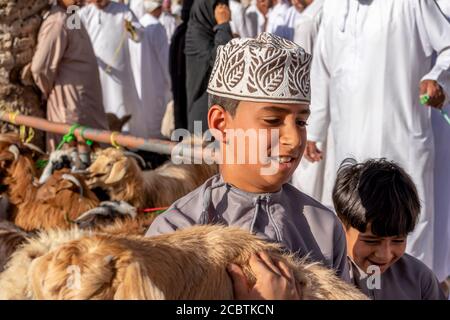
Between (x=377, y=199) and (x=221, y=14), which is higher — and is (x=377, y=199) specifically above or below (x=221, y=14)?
below

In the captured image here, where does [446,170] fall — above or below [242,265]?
below

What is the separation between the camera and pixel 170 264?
4.47 feet

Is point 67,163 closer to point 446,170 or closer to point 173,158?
point 173,158

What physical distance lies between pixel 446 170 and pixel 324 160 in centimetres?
117

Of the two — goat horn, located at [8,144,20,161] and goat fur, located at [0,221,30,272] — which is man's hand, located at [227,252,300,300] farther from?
goat horn, located at [8,144,20,161]

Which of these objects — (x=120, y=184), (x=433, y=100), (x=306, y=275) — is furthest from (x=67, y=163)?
(x=306, y=275)

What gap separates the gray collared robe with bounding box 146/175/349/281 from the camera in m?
1.99

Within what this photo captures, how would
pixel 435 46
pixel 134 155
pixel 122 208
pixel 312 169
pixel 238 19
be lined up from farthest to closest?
pixel 238 19
pixel 312 169
pixel 134 155
pixel 435 46
pixel 122 208

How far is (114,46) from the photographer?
10.7 meters

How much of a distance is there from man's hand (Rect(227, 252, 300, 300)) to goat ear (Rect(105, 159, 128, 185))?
3427 millimetres

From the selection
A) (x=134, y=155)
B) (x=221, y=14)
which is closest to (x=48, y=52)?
(x=221, y=14)

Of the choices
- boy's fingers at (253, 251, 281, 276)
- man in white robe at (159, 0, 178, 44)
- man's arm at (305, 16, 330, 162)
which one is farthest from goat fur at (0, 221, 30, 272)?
man in white robe at (159, 0, 178, 44)

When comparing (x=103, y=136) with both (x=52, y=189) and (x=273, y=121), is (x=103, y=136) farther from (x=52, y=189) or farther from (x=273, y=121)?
(x=273, y=121)

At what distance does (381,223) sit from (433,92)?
2.05 meters
